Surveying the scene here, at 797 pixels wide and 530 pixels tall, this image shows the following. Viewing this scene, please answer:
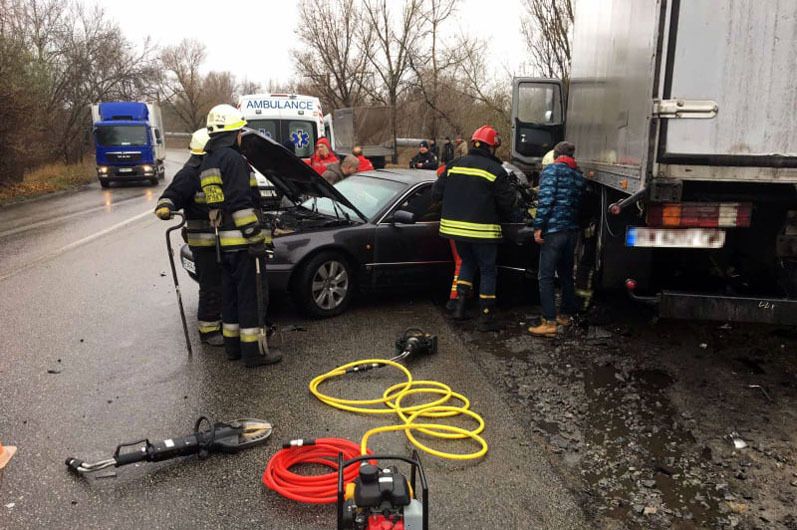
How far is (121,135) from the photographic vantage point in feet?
77.4

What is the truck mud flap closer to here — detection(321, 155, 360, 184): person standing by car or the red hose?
the red hose

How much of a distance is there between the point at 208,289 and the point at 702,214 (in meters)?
3.85

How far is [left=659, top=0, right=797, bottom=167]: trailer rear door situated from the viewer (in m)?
3.61

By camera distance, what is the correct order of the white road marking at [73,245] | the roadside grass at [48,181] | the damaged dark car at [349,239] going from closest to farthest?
1. the damaged dark car at [349,239]
2. the white road marking at [73,245]
3. the roadside grass at [48,181]

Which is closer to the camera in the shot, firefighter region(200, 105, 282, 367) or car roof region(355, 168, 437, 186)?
firefighter region(200, 105, 282, 367)

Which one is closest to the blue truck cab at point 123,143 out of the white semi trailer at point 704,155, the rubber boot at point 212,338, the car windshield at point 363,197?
the car windshield at point 363,197

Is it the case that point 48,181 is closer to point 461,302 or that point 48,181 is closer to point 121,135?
point 121,135

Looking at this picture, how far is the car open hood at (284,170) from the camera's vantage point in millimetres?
5289

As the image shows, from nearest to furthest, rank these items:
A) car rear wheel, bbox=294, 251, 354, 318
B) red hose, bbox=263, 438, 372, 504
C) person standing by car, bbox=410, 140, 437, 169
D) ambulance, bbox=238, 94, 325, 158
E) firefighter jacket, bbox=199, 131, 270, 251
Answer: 1. red hose, bbox=263, 438, 372, 504
2. firefighter jacket, bbox=199, 131, 270, 251
3. car rear wheel, bbox=294, 251, 354, 318
4. person standing by car, bbox=410, 140, 437, 169
5. ambulance, bbox=238, 94, 325, 158

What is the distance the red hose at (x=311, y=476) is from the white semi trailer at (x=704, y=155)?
238cm

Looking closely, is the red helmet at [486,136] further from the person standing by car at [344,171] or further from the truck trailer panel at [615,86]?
the person standing by car at [344,171]

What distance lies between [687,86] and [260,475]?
3402 mm

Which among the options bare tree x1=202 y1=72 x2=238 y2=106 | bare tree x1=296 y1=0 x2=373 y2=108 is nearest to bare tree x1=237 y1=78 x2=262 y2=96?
bare tree x1=202 y1=72 x2=238 y2=106

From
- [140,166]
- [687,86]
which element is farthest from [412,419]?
[140,166]
